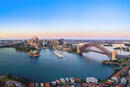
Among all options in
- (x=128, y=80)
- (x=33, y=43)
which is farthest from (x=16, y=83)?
(x=33, y=43)

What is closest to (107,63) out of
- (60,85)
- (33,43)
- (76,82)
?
(76,82)

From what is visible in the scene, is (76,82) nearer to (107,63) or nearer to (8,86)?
(8,86)

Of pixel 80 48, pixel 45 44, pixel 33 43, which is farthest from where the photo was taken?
pixel 45 44

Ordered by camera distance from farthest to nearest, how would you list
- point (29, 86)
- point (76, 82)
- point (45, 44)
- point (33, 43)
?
point (45, 44) → point (33, 43) → point (76, 82) → point (29, 86)

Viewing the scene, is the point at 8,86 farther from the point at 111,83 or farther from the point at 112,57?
the point at 112,57

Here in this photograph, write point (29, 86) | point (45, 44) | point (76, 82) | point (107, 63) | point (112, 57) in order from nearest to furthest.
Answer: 1. point (29, 86)
2. point (76, 82)
3. point (107, 63)
4. point (112, 57)
5. point (45, 44)

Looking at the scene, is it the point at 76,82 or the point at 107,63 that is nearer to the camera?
the point at 76,82

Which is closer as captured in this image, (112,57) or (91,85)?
(91,85)

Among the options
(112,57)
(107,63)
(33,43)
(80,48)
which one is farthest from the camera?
(33,43)
